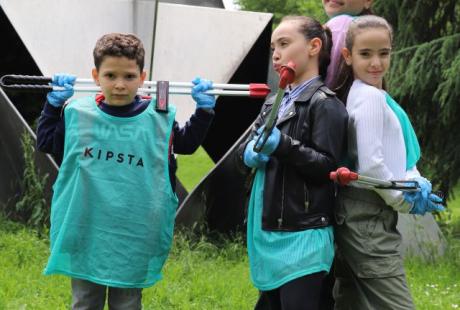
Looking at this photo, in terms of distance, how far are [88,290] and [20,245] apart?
2.42 metres

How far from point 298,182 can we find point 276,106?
1.25 ft

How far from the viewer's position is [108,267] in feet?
10.0

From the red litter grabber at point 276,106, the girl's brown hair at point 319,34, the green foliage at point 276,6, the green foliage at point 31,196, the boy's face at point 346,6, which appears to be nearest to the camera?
the red litter grabber at point 276,106

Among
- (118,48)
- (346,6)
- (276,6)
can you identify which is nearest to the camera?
(118,48)

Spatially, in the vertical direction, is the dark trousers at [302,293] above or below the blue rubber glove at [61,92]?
below

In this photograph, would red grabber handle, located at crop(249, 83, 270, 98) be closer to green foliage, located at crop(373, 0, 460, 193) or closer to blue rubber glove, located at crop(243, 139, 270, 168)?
blue rubber glove, located at crop(243, 139, 270, 168)

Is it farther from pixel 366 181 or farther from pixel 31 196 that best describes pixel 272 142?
pixel 31 196

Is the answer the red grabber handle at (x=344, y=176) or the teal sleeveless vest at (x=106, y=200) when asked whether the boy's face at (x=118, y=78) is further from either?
the red grabber handle at (x=344, y=176)

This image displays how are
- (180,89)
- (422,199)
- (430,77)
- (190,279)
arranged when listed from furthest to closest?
(430,77) < (190,279) < (180,89) < (422,199)

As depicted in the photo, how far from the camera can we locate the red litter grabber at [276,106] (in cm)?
271

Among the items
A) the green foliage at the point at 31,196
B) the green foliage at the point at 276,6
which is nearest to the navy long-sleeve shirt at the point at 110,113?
the green foliage at the point at 31,196

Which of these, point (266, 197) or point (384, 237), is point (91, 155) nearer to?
point (266, 197)

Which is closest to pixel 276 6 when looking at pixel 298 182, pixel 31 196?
pixel 31 196

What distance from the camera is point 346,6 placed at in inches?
133
